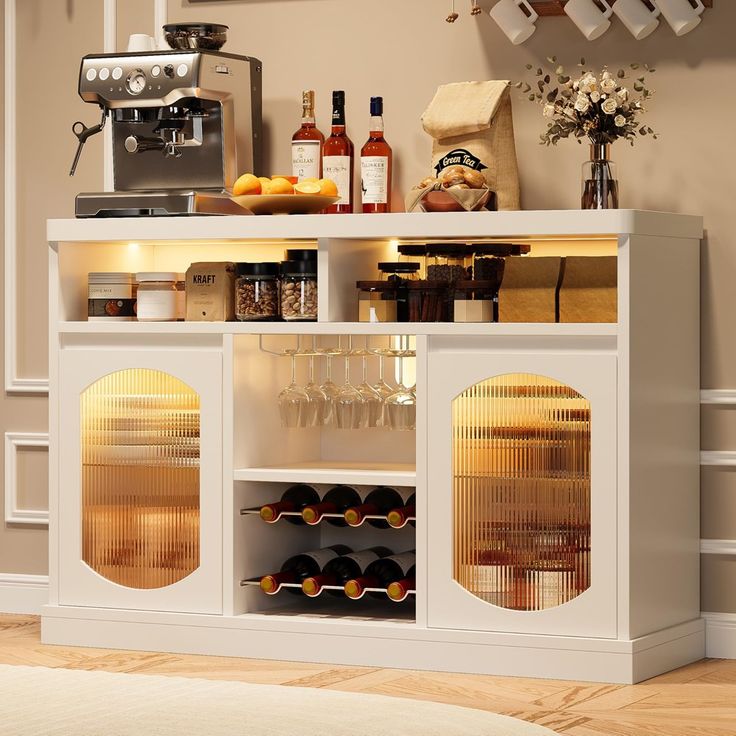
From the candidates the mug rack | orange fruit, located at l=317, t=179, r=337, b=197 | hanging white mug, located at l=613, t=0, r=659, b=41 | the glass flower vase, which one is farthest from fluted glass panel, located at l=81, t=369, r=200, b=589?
hanging white mug, located at l=613, t=0, r=659, b=41

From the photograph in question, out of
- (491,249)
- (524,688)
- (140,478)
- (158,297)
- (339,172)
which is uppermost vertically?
(339,172)

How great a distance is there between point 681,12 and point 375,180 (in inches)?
38.9

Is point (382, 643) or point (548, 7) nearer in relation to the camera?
point (382, 643)

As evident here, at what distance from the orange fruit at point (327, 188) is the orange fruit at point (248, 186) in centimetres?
18

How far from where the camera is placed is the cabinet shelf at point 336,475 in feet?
13.2

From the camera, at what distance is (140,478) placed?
424cm

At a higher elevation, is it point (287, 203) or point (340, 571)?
point (287, 203)

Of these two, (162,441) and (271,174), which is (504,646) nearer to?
(162,441)

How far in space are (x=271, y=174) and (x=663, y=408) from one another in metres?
1.48

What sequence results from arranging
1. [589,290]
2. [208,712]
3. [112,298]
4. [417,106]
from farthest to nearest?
1. [417,106]
2. [112,298]
3. [589,290]
4. [208,712]

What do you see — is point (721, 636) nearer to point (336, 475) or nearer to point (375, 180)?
point (336, 475)

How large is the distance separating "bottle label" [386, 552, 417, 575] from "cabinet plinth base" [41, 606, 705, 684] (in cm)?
24

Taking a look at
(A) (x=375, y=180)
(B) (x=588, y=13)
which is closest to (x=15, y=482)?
(A) (x=375, y=180)

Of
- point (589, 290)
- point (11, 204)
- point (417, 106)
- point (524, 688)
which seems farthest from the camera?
point (11, 204)
